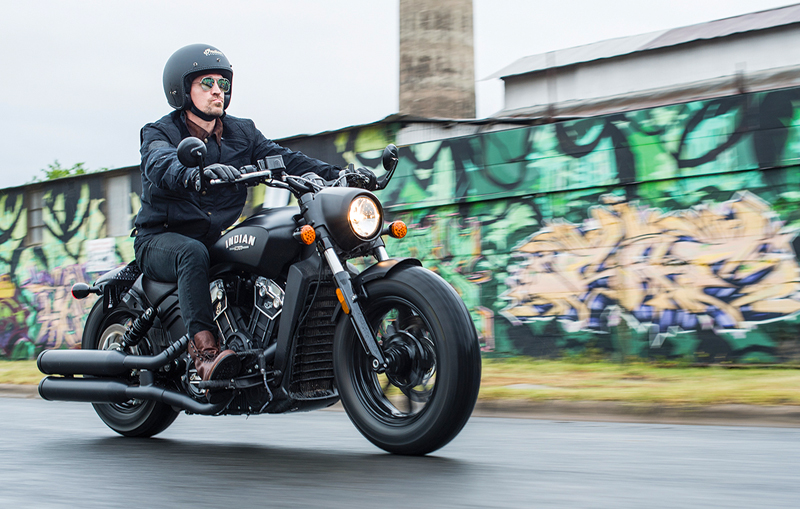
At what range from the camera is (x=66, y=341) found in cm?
1628

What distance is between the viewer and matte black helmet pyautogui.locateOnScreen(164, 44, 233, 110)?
473 cm

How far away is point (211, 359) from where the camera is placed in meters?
4.42

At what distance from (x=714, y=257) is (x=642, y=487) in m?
6.47

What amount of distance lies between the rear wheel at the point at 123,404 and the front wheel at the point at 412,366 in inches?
60.9

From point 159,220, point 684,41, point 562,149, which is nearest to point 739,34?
point 684,41

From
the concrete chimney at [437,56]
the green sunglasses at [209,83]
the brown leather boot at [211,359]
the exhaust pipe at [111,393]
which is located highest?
the concrete chimney at [437,56]

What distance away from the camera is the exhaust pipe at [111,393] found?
449 centimetres

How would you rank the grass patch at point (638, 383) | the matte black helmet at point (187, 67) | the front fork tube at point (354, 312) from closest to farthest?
1. the front fork tube at point (354, 312)
2. the matte black helmet at point (187, 67)
3. the grass patch at point (638, 383)

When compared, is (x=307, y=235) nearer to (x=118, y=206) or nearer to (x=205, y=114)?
(x=205, y=114)

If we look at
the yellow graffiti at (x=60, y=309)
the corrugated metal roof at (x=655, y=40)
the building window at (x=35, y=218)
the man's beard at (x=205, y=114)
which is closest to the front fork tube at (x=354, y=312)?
the man's beard at (x=205, y=114)

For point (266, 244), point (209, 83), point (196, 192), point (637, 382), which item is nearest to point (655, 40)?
point (637, 382)

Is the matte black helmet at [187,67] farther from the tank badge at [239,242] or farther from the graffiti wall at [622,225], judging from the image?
the graffiti wall at [622,225]

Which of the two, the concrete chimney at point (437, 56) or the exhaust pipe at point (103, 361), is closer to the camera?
the exhaust pipe at point (103, 361)

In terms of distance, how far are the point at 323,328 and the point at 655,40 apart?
31273 mm
